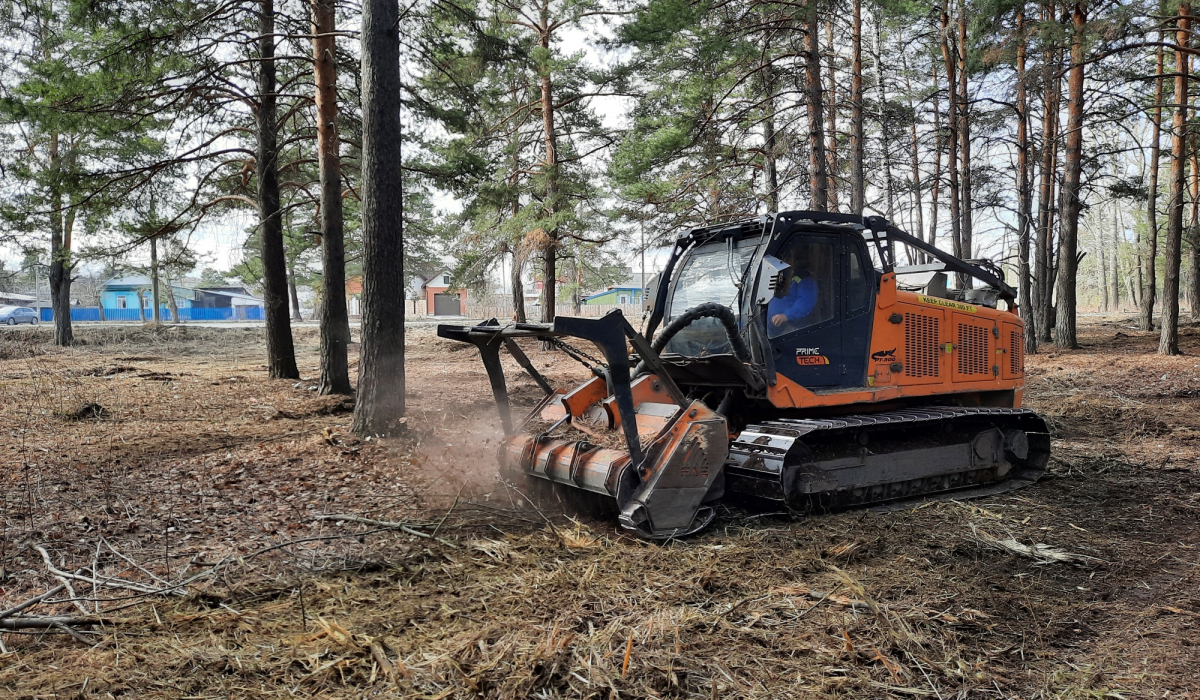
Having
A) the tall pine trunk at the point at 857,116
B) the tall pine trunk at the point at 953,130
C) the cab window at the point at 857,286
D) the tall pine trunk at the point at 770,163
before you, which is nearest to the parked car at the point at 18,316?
the tall pine trunk at the point at 770,163

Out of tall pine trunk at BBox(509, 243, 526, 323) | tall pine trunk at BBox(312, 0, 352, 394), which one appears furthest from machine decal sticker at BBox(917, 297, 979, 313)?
tall pine trunk at BBox(509, 243, 526, 323)

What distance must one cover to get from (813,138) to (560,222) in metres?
7.83

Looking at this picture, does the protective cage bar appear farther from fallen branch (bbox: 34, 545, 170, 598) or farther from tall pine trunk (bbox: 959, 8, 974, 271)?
tall pine trunk (bbox: 959, 8, 974, 271)

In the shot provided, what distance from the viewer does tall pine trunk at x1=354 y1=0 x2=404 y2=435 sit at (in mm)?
8039

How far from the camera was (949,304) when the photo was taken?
735cm

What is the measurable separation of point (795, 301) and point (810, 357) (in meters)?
0.50

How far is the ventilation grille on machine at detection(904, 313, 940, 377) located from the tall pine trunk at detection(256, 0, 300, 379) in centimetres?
1014

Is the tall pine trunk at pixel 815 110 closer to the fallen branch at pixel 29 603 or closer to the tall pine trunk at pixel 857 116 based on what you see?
the tall pine trunk at pixel 857 116

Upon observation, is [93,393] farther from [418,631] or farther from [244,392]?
[418,631]

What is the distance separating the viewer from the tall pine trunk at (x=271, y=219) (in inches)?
505

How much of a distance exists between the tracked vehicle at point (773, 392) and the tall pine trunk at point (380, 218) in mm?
2207

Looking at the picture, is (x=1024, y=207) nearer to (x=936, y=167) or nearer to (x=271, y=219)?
(x=936, y=167)

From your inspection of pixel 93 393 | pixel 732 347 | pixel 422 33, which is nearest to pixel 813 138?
pixel 422 33

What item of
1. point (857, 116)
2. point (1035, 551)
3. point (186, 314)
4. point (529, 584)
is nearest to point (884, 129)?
point (857, 116)
